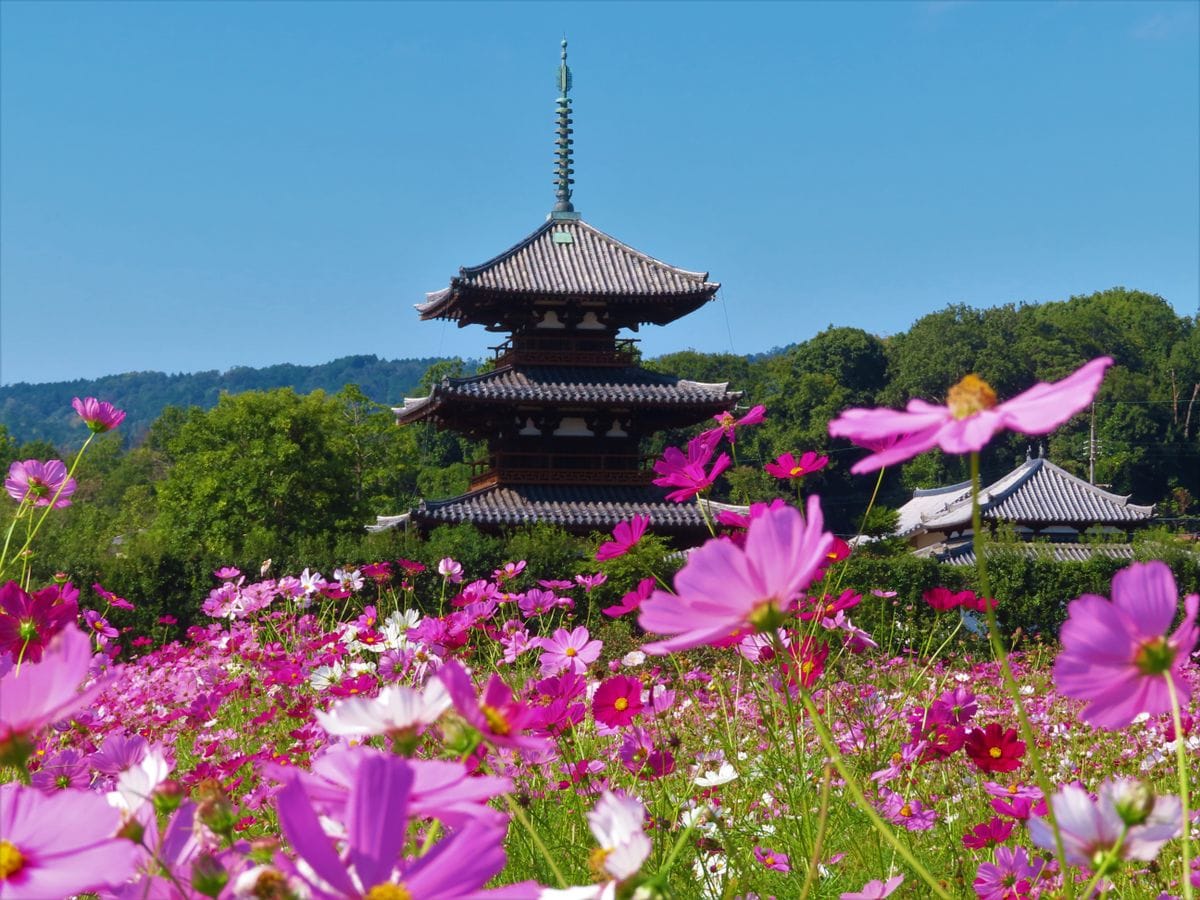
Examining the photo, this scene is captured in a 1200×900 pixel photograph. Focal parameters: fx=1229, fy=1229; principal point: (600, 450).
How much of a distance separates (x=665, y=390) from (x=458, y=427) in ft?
10.3

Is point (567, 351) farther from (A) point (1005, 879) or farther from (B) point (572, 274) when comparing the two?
(A) point (1005, 879)

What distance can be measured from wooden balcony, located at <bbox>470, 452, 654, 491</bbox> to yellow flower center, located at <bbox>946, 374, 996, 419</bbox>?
15.2 m

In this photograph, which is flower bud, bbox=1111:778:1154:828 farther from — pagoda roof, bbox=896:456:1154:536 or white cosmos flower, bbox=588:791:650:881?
pagoda roof, bbox=896:456:1154:536

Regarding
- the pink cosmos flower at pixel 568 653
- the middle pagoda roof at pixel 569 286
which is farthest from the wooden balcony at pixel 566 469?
the pink cosmos flower at pixel 568 653

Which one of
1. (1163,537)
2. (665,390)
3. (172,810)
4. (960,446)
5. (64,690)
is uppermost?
(665,390)

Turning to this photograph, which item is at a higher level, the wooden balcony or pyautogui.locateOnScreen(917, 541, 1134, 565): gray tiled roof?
the wooden balcony

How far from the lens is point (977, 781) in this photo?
2861 millimetres

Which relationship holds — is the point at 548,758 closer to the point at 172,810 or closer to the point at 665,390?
the point at 172,810

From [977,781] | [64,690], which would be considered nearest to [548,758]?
[64,690]

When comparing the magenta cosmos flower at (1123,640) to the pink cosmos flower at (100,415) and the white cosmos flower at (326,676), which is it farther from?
the white cosmos flower at (326,676)

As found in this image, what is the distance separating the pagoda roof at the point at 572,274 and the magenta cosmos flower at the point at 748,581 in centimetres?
1578

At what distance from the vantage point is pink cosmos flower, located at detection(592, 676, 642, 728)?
62.4 inches

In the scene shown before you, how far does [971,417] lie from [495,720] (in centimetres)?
34

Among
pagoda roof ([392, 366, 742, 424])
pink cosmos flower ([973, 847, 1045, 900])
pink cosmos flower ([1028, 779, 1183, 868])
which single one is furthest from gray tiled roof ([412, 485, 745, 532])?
pink cosmos flower ([1028, 779, 1183, 868])
